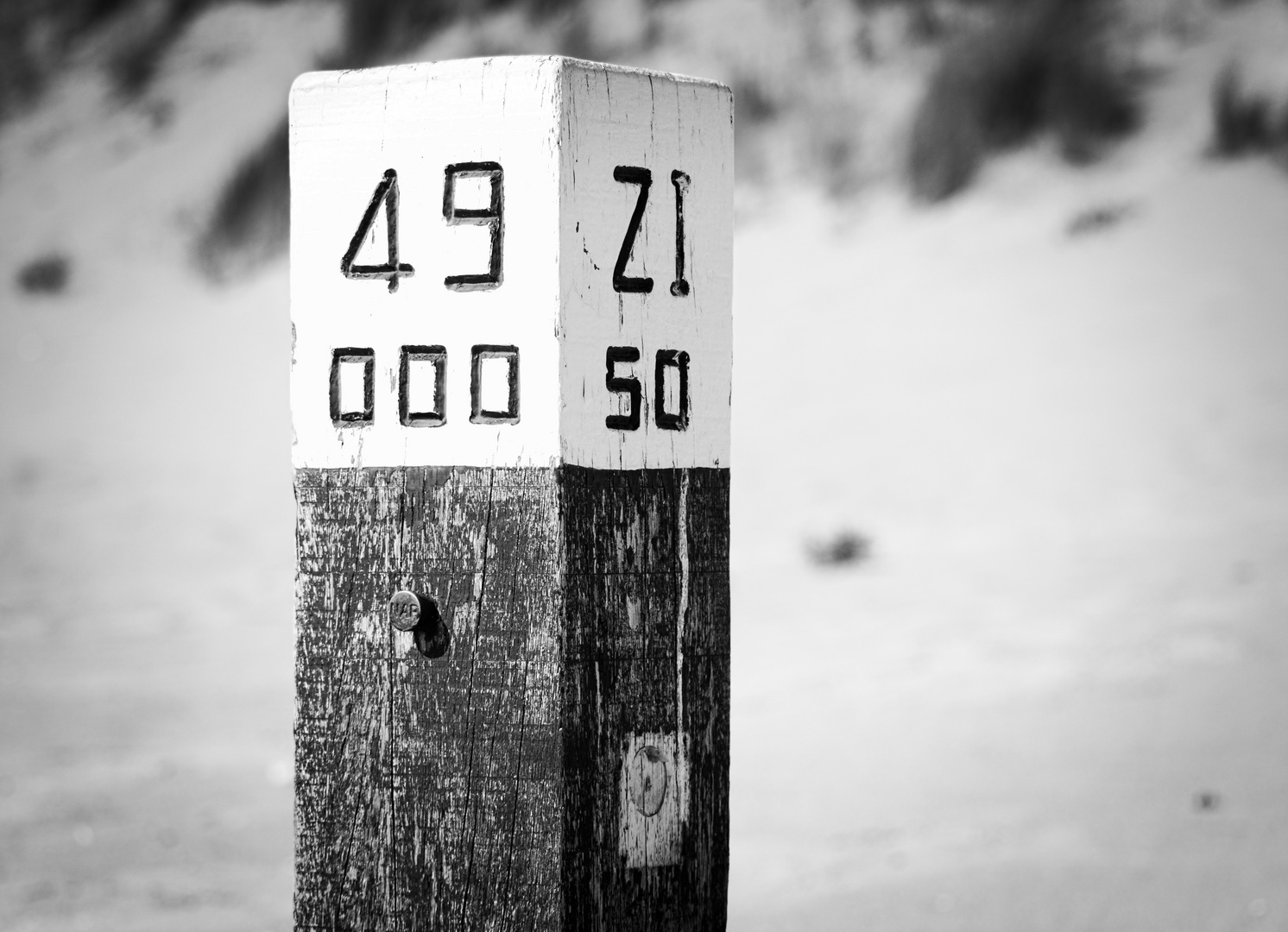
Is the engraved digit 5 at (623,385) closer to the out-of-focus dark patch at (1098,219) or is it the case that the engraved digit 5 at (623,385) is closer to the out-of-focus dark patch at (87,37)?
the out-of-focus dark patch at (1098,219)

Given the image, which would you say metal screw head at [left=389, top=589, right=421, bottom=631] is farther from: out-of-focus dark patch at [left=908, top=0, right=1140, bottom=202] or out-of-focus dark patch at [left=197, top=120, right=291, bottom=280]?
out-of-focus dark patch at [left=197, top=120, right=291, bottom=280]

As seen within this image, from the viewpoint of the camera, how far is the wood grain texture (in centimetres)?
136

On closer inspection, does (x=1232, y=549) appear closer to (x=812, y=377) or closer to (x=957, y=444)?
(x=957, y=444)

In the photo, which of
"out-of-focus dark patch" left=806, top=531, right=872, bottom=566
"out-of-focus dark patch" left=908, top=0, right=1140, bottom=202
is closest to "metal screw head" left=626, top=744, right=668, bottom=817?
"out-of-focus dark patch" left=806, top=531, right=872, bottom=566

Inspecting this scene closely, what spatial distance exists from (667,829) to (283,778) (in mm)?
3554

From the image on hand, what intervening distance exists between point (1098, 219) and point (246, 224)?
277 inches

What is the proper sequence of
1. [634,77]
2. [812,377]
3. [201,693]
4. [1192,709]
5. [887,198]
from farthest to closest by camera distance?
[887,198] < [812,377] < [201,693] < [1192,709] < [634,77]

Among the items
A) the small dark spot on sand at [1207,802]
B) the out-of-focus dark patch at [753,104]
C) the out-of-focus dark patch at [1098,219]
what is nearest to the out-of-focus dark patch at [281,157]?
the out-of-focus dark patch at [753,104]

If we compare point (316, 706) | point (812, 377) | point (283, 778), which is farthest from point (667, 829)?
point (812, 377)

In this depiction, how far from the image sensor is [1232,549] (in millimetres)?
6168

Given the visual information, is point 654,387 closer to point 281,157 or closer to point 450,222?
point 450,222

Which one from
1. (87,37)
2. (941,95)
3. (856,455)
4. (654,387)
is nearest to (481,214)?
(654,387)

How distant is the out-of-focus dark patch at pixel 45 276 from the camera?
41.9 ft

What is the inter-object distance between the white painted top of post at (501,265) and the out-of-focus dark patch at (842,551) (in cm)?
514
